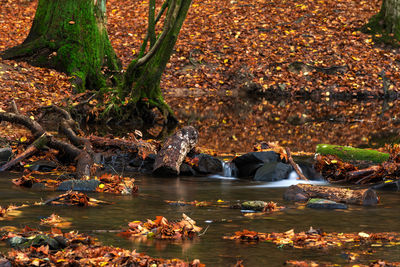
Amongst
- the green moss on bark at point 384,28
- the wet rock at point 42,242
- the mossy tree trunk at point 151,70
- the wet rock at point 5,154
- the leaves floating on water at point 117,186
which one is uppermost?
the green moss on bark at point 384,28

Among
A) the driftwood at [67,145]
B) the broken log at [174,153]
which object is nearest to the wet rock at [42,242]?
the driftwood at [67,145]

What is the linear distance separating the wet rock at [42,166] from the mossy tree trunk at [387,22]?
18.1 m

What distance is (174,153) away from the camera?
1034cm

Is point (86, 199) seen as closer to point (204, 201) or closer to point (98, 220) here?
point (98, 220)

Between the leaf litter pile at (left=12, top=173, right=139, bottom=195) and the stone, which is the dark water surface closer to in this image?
the leaf litter pile at (left=12, top=173, right=139, bottom=195)

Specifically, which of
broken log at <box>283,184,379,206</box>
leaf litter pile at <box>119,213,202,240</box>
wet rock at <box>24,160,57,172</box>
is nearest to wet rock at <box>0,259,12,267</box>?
leaf litter pile at <box>119,213,202,240</box>

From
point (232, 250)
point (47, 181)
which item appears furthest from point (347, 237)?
point (47, 181)

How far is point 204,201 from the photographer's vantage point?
302 inches

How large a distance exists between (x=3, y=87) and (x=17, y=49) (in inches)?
106

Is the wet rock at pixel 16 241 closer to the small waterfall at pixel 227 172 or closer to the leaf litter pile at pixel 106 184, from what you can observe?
the leaf litter pile at pixel 106 184

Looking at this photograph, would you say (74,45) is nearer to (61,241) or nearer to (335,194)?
(335,194)

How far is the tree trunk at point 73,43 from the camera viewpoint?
61.3 ft

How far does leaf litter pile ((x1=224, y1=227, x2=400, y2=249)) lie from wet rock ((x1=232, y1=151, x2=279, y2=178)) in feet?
16.3

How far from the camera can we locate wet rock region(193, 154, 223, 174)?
1062 centimetres
